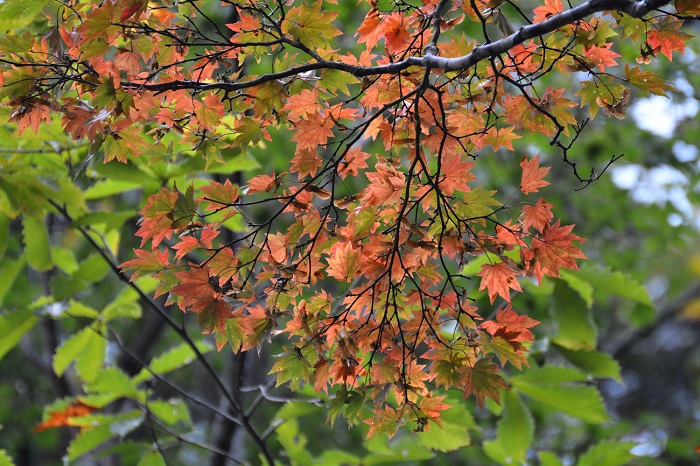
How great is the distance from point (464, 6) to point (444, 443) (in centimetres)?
119

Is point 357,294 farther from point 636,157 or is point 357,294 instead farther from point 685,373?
point 685,373

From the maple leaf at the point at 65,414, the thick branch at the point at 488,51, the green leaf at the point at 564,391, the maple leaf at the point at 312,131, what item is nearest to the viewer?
the thick branch at the point at 488,51

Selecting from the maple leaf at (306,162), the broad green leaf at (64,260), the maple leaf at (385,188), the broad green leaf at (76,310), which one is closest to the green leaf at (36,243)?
the broad green leaf at (76,310)

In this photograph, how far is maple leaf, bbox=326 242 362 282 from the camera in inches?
47.2

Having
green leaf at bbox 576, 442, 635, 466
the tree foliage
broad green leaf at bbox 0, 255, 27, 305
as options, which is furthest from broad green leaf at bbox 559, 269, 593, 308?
broad green leaf at bbox 0, 255, 27, 305

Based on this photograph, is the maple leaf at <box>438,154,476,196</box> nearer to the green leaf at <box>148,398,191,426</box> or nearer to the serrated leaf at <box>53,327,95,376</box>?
the green leaf at <box>148,398,191,426</box>

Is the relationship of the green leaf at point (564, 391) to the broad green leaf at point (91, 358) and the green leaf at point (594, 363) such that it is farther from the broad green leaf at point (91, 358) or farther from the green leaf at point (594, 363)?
the broad green leaf at point (91, 358)

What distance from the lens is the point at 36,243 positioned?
2.05m

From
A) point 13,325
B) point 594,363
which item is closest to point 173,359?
point 13,325

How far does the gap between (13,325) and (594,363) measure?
1.75 m

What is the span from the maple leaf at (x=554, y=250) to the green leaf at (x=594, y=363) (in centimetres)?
82

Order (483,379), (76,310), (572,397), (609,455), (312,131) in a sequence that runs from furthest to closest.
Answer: (76,310) → (609,455) → (572,397) → (312,131) → (483,379)

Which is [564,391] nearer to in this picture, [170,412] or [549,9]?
[549,9]

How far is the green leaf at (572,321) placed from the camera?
1946 millimetres
